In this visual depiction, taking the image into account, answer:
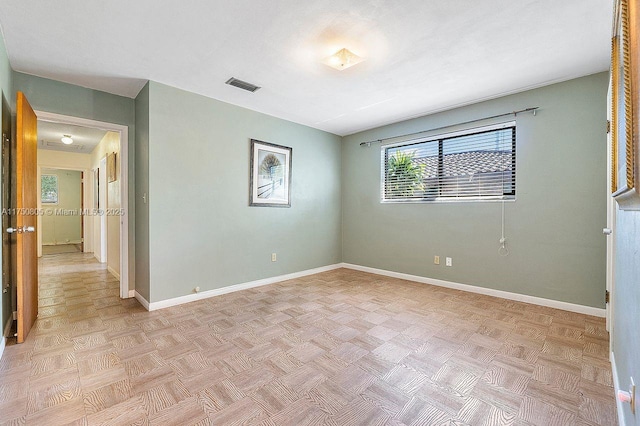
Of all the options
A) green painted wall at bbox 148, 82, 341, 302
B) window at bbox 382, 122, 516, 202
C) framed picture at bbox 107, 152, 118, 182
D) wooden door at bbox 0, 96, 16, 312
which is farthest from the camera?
framed picture at bbox 107, 152, 118, 182

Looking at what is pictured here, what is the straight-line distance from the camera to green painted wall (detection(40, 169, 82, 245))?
848 centimetres

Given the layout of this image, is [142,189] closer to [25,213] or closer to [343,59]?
[25,213]

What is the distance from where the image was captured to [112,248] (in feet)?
16.2

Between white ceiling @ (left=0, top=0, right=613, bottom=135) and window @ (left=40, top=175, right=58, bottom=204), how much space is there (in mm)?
7483

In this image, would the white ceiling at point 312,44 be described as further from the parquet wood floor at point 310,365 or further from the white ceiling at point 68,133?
the parquet wood floor at point 310,365

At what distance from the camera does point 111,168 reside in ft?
15.3

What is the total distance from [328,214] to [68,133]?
4681mm

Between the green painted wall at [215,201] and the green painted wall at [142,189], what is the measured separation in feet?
0.39

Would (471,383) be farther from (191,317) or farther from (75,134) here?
(75,134)

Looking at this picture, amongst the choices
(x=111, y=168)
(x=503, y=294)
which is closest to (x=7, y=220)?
(x=111, y=168)

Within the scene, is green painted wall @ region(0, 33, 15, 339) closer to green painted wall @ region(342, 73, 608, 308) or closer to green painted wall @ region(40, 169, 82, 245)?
green painted wall @ region(342, 73, 608, 308)

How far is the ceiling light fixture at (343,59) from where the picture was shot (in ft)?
8.07

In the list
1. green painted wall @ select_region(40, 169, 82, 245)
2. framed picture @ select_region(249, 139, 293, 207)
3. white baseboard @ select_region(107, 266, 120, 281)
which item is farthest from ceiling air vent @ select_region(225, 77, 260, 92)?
green painted wall @ select_region(40, 169, 82, 245)

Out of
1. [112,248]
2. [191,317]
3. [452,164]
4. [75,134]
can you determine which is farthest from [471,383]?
[75,134]
